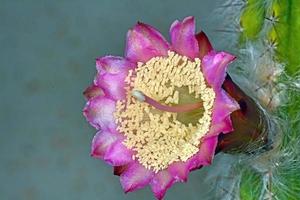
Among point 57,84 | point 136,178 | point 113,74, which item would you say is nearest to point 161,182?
point 136,178

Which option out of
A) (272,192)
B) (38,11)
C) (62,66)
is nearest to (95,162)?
(62,66)

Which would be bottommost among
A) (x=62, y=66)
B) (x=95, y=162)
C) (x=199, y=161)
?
(x=95, y=162)

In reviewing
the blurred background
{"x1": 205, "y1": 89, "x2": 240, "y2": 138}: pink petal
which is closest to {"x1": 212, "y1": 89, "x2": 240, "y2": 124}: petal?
{"x1": 205, "y1": 89, "x2": 240, "y2": 138}: pink petal

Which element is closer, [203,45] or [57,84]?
[203,45]

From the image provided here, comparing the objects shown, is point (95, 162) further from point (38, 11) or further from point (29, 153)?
point (38, 11)

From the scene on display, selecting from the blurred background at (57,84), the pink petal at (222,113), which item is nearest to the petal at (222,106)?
the pink petal at (222,113)

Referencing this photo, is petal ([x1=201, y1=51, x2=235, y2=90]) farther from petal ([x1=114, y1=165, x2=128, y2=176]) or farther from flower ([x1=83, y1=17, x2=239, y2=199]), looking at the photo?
petal ([x1=114, y1=165, x2=128, y2=176])

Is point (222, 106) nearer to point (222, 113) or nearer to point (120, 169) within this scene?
point (222, 113)
